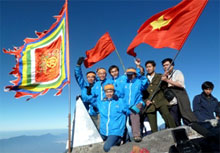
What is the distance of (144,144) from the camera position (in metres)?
4.65

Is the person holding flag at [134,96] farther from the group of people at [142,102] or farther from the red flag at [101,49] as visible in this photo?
the red flag at [101,49]

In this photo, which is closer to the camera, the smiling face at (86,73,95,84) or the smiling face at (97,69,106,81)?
the smiling face at (97,69,106,81)

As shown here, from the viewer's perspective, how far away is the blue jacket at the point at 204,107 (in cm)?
622

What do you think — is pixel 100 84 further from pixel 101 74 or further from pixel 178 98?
pixel 178 98

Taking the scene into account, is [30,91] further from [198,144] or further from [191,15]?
[191,15]

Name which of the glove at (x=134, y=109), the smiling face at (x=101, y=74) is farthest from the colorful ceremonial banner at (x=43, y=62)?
the glove at (x=134, y=109)

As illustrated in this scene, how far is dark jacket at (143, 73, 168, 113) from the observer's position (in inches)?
234

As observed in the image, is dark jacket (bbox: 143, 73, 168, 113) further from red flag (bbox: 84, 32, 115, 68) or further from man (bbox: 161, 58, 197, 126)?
red flag (bbox: 84, 32, 115, 68)

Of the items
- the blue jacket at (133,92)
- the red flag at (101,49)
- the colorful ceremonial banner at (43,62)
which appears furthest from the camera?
the red flag at (101,49)

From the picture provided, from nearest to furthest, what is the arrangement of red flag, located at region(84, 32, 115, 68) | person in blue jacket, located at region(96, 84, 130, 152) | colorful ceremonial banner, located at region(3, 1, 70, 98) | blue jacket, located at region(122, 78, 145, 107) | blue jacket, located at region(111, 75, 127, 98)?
person in blue jacket, located at region(96, 84, 130, 152) → blue jacket, located at region(122, 78, 145, 107) → colorful ceremonial banner, located at region(3, 1, 70, 98) → blue jacket, located at region(111, 75, 127, 98) → red flag, located at region(84, 32, 115, 68)

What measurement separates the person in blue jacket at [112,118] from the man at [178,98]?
6.29 feet

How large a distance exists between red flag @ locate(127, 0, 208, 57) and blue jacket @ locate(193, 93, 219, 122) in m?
2.19

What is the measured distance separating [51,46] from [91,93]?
2.58 meters

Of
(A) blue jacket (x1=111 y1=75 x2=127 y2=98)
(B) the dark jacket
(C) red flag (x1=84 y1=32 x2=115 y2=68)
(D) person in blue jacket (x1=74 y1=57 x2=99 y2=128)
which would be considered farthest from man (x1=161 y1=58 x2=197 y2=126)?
(C) red flag (x1=84 y1=32 x2=115 y2=68)
